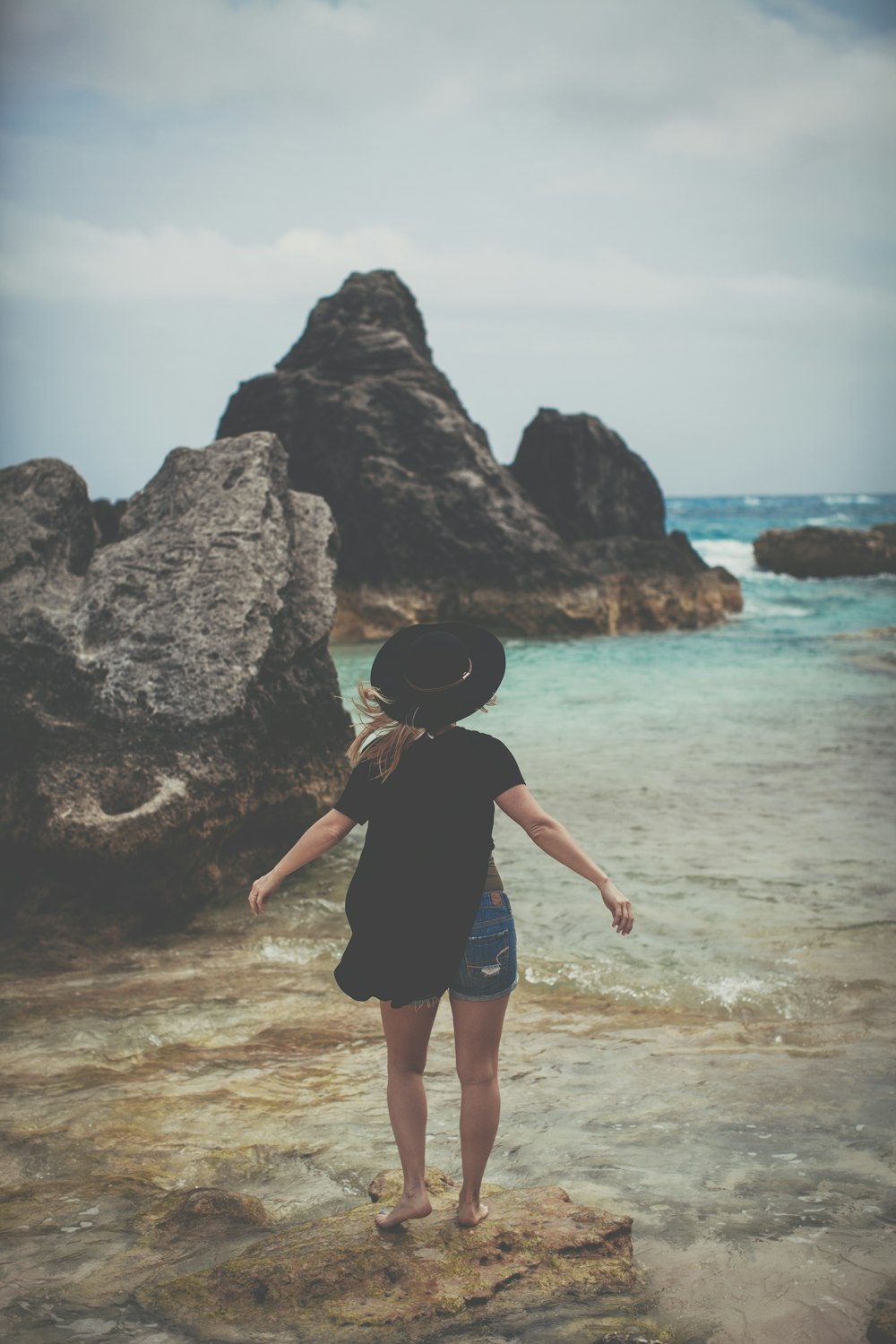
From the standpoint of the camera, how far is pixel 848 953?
5520mm

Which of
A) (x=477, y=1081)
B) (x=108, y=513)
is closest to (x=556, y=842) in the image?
(x=477, y=1081)

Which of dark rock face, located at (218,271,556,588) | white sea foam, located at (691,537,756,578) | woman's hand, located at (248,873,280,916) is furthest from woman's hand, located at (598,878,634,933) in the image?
white sea foam, located at (691,537,756,578)

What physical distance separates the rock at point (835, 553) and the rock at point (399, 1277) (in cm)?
4346

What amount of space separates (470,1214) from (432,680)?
1.49 metres

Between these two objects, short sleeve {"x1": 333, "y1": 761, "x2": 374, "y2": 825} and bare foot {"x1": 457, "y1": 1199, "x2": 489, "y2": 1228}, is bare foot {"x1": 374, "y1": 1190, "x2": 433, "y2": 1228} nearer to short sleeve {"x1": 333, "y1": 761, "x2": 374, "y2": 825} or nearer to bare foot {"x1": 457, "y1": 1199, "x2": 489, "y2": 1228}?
bare foot {"x1": 457, "y1": 1199, "x2": 489, "y2": 1228}

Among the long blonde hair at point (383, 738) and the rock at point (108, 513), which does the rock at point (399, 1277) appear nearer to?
the long blonde hair at point (383, 738)

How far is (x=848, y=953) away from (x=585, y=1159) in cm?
278

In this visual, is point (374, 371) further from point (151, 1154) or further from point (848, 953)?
point (151, 1154)

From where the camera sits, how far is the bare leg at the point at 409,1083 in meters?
2.86

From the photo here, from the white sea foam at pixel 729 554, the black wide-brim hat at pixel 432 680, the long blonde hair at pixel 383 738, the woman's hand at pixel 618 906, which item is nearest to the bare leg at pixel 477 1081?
the woman's hand at pixel 618 906

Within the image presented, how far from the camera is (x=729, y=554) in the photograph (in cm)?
5853

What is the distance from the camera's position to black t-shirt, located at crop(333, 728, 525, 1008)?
2.81 m

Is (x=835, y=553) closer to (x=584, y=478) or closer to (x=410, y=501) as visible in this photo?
(x=584, y=478)

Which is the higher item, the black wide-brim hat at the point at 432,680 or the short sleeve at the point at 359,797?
the black wide-brim hat at the point at 432,680
